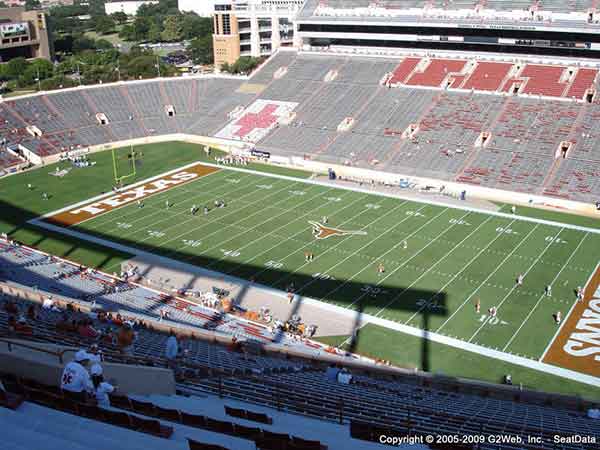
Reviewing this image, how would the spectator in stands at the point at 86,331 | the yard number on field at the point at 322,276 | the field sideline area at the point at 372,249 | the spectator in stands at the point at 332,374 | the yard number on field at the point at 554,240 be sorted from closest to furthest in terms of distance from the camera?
the spectator in stands at the point at 86,331
the spectator in stands at the point at 332,374
the field sideline area at the point at 372,249
the yard number on field at the point at 322,276
the yard number on field at the point at 554,240

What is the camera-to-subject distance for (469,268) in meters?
Result: 28.7

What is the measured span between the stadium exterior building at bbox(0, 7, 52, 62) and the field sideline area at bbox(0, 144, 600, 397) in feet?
200

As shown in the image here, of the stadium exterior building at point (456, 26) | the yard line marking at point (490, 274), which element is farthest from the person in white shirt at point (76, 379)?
the stadium exterior building at point (456, 26)

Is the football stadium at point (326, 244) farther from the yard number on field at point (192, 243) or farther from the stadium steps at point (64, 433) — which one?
the yard number on field at point (192, 243)

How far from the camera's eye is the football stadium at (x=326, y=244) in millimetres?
10547

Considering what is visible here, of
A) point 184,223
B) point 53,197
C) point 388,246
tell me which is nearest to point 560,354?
point 388,246

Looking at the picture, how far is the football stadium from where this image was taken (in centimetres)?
1055

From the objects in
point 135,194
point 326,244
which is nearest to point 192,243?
point 326,244

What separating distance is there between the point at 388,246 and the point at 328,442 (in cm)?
2309

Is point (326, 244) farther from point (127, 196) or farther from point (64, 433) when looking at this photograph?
point (64, 433)

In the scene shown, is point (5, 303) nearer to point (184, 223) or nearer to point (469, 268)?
point (184, 223)

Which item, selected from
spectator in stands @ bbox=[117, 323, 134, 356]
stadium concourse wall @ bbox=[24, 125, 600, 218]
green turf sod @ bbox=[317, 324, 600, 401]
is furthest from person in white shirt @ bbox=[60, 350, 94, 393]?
stadium concourse wall @ bbox=[24, 125, 600, 218]

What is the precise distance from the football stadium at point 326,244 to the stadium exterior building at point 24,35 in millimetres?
44859

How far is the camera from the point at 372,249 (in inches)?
1217
